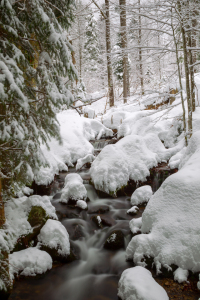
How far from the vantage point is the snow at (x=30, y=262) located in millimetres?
3797

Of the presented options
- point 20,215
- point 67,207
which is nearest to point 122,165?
point 67,207

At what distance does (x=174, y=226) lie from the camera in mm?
3820

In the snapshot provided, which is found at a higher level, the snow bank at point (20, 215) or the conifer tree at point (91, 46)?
the conifer tree at point (91, 46)

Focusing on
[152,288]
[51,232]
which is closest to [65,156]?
[51,232]

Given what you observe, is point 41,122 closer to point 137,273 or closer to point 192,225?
point 137,273

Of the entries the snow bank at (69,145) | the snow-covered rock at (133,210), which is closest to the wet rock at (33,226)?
the snow bank at (69,145)

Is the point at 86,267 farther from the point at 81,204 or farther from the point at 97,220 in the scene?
the point at 81,204

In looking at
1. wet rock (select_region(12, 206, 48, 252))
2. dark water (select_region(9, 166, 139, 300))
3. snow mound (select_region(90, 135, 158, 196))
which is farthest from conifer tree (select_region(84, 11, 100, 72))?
wet rock (select_region(12, 206, 48, 252))

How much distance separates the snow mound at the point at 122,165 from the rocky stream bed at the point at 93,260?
1.24 ft

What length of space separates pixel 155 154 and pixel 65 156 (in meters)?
4.30

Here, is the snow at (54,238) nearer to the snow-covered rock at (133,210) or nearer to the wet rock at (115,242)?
the wet rock at (115,242)

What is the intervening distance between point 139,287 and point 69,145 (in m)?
7.63

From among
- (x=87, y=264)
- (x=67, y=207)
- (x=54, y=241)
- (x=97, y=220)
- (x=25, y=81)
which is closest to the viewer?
(x=25, y=81)

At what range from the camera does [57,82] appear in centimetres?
367
